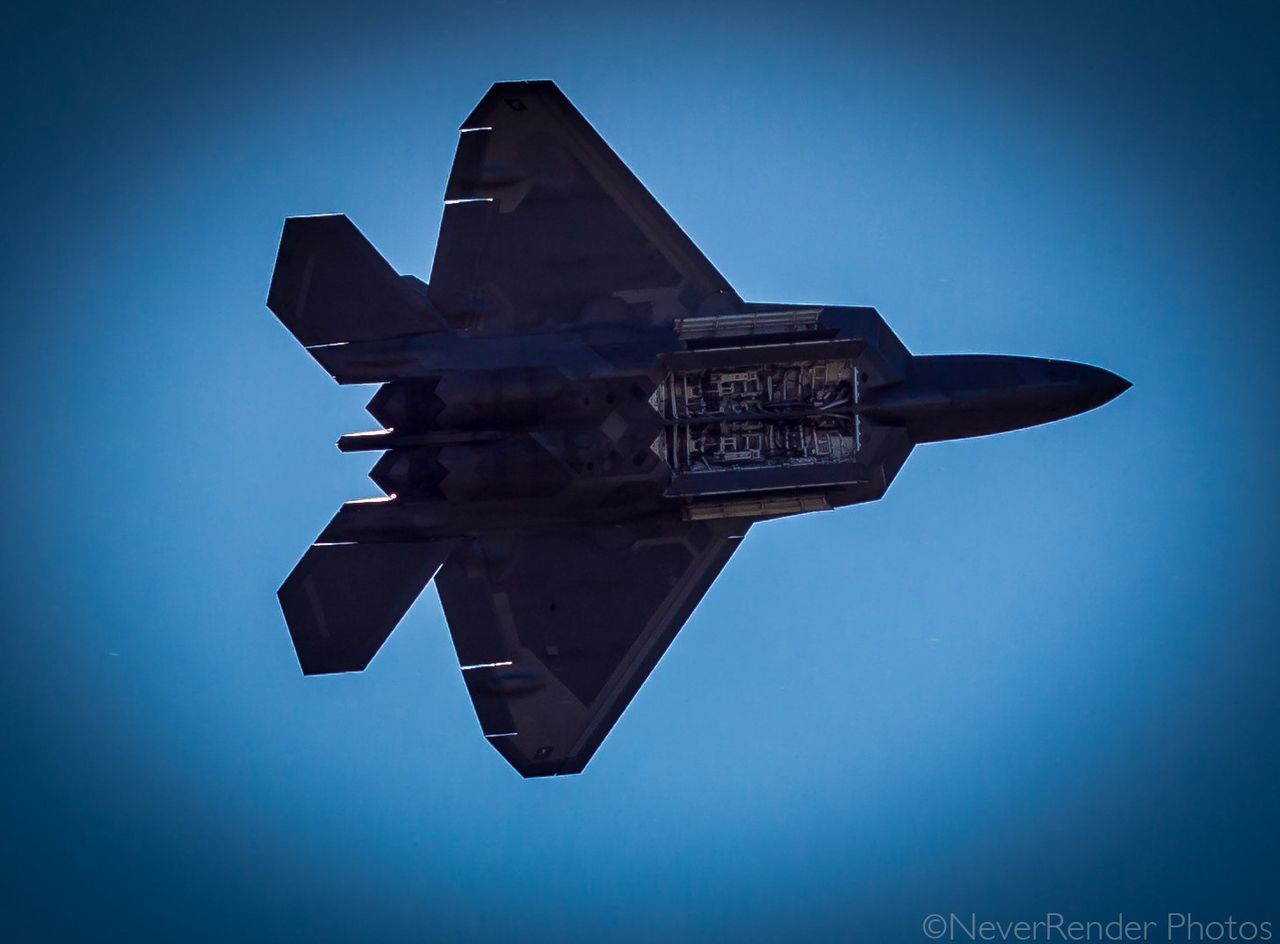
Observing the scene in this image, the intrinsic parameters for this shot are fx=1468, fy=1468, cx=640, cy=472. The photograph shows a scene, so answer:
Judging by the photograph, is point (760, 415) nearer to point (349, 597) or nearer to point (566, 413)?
point (566, 413)

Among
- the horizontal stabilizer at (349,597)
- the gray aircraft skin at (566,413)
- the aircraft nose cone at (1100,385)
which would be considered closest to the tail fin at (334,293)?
the gray aircraft skin at (566,413)

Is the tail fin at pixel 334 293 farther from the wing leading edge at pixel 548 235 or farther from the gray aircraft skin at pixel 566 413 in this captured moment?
the wing leading edge at pixel 548 235

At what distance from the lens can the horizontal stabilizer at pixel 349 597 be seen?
53.9ft

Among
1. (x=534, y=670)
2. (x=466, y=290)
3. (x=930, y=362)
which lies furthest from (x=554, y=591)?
(x=930, y=362)

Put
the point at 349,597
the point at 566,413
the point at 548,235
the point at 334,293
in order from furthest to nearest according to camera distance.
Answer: the point at 548,235, the point at 349,597, the point at 334,293, the point at 566,413

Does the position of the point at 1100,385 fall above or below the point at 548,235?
below

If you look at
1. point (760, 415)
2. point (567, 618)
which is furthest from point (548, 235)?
point (567, 618)

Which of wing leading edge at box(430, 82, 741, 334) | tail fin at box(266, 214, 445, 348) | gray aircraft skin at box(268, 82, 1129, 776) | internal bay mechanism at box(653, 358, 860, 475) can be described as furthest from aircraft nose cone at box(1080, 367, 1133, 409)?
tail fin at box(266, 214, 445, 348)

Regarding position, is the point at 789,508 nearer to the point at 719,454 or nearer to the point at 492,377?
the point at 719,454

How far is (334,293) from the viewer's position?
53.5 ft

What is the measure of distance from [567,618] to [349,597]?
252 cm

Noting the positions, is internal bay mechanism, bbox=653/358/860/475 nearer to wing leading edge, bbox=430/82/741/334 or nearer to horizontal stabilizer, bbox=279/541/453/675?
wing leading edge, bbox=430/82/741/334

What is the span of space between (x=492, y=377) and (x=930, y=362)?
195 inches

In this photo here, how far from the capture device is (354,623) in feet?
54.2
